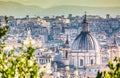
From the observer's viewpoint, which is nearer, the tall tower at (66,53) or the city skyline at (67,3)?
the city skyline at (67,3)

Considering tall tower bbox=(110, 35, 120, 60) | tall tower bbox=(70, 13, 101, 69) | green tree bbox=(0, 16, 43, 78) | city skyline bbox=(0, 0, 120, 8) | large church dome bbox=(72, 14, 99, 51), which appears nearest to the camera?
green tree bbox=(0, 16, 43, 78)

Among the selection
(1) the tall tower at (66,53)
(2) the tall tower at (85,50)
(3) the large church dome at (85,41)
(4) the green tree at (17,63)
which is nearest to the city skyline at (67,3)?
(2) the tall tower at (85,50)

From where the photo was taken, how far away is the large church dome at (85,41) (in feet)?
108

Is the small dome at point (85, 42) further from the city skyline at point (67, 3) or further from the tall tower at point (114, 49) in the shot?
the city skyline at point (67, 3)

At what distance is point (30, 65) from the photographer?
5574 mm

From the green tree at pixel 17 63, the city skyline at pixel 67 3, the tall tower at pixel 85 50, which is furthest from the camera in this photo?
the tall tower at pixel 85 50

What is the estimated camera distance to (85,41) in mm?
33625

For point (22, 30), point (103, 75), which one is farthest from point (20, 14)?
point (103, 75)

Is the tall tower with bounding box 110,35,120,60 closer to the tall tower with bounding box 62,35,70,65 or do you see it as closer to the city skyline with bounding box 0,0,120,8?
the tall tower with bounding box 62,35,70,65

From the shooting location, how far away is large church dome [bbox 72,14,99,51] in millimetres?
32969

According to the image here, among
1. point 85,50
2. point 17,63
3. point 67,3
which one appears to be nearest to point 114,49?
point 85,50

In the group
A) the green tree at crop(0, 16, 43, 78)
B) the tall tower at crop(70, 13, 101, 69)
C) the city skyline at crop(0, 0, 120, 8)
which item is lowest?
the tall tower at crop(70, 13, 101, 69)

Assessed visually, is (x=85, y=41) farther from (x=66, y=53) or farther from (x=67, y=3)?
(x=67, y=3)

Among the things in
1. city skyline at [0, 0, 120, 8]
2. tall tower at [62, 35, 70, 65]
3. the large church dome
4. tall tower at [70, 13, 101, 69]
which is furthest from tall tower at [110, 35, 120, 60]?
city skyline at [0, 0, 120, 8]
